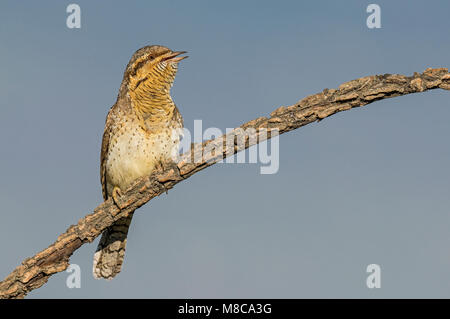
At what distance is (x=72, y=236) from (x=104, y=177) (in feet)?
6.48

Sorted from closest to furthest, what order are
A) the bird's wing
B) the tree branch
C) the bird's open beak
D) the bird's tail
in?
the tree branch → the bird's open beak → the bird's wing → the bird's tail

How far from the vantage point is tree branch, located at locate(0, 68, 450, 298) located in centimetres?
714

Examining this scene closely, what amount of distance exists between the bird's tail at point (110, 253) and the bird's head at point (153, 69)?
2705 millimetres

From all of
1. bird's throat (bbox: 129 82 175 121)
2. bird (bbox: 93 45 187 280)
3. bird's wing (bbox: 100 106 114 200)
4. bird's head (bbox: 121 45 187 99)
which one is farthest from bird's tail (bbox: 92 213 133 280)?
bird's head (bbox: 121 45 187 99)

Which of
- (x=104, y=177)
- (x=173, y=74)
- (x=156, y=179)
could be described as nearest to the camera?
(x=156, y=179)

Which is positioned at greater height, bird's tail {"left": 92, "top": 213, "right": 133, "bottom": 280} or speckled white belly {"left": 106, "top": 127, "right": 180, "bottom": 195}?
speckled white belly {"left": 106, "top": 127, "right": 180, "bottom": 195}

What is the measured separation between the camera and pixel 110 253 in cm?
1063

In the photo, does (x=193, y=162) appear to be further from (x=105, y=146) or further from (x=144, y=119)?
(x=105, y=146)

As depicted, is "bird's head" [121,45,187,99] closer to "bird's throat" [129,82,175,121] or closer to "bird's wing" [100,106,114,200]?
"bird's throat" [129,82,175,121]

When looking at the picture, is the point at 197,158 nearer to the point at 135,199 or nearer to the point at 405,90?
the point at 135,199

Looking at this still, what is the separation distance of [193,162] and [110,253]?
356cm

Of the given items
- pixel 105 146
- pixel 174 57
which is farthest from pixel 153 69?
pixel 105 146
